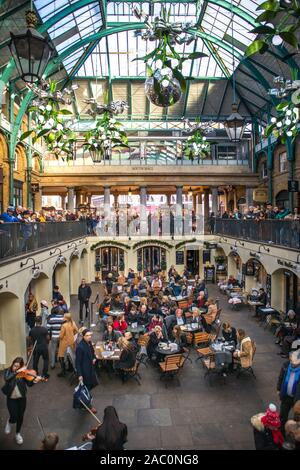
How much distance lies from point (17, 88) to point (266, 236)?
1704 centimetres

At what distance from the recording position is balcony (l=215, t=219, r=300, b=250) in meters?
13.0

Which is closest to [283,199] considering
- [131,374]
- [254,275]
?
[254,275]

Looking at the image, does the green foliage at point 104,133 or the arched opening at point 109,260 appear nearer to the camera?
the green foliage at point 104,133

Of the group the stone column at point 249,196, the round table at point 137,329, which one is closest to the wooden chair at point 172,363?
the round table at point 137,329

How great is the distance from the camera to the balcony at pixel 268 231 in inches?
510

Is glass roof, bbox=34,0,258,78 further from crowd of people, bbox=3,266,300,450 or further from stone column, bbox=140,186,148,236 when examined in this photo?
crowd of people, bbox=3,266,300,450

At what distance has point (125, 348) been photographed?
9.62 metres

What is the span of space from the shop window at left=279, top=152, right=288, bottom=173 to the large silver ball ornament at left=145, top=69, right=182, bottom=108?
65.3 ft

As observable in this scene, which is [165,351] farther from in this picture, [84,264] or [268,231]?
[84,264]

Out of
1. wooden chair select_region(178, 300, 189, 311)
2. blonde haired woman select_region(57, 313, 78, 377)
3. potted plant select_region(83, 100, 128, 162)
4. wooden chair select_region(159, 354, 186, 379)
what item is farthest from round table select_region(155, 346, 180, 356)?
potted plant select_region(83, 100, 128, 162)

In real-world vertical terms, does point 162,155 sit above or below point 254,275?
above

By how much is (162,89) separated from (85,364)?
20.8 ft

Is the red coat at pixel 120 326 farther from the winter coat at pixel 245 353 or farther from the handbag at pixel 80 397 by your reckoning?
the handbag at pixel 80 397

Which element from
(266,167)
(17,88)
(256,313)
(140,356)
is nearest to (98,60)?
(17,88)
